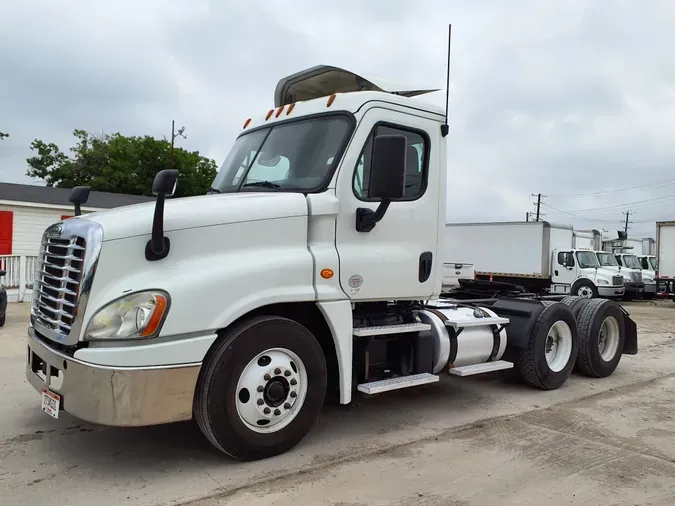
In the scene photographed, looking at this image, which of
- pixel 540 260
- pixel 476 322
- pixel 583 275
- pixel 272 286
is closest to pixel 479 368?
pixel 476 322

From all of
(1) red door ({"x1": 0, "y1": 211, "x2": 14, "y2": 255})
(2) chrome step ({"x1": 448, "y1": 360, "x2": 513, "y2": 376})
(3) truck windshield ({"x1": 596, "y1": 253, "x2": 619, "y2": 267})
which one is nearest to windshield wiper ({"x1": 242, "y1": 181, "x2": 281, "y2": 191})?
(2) chrome step ({"x1": 448, "y1": 360, "x2": 513, "y2": 376})

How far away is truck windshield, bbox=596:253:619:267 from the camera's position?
74.8 ft

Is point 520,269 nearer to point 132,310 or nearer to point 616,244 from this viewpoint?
point 616,244

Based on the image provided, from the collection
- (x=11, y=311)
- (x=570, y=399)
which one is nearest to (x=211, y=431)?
(x=570, y=399)

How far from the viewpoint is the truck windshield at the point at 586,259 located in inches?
871

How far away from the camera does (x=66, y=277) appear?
155 inches

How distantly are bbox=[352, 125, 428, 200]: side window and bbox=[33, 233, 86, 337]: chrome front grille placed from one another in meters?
2.26

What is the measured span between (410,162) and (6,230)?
1828cm

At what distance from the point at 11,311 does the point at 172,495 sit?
11.2 metres

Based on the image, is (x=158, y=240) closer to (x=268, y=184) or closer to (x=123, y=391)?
(x=123, y=391)

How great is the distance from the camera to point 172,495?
3.72 meters

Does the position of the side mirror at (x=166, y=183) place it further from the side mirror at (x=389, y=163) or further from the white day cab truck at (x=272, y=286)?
the side mirror at (x=389, y=163)

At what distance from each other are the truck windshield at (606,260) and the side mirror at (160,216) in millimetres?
22066

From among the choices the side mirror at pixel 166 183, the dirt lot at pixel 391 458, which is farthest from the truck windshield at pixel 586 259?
the side mirror at pixel 166 183
